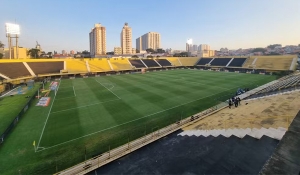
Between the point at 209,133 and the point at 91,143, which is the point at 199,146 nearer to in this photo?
the point at 209,133

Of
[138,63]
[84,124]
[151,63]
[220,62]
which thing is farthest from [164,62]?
[84,124]

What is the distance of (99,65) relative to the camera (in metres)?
72.1

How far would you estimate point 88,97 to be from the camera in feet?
98.9

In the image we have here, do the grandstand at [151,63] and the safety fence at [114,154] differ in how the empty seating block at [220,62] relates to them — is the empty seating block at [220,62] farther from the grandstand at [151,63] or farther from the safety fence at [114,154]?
the safety fence at [114,154]

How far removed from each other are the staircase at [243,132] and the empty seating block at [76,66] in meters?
56.8

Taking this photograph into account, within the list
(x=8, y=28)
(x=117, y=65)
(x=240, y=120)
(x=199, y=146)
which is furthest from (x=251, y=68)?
(x=8, y=28)

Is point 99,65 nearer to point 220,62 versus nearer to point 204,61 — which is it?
point 204,61

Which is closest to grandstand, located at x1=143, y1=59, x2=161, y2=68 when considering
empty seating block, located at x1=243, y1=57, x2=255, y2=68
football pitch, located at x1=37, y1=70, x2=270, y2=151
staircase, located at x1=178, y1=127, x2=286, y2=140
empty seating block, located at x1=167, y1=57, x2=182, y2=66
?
empty seating block, located at x1=167, y1=57, x2=182, y2=66

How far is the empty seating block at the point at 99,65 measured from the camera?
6794cm

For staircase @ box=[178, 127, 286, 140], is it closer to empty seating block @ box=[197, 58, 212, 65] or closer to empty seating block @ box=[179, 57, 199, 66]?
empty seating block @ box=[197, 58, 212, 65]

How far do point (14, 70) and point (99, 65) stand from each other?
2907 cm

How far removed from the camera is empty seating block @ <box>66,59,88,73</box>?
62688 millimetres

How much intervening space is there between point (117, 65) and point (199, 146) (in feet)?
218

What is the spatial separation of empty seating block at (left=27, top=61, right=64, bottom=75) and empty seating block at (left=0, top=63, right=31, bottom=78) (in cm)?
282
